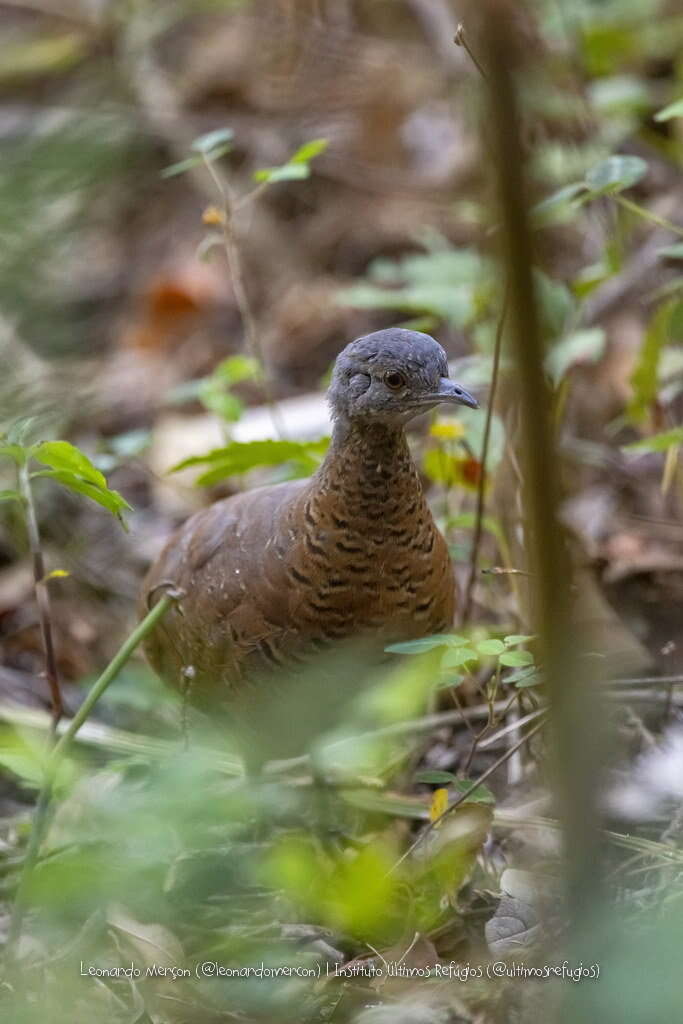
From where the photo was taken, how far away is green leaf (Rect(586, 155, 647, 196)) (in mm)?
3264

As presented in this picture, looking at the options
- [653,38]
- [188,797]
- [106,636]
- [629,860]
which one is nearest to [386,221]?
[653,38]

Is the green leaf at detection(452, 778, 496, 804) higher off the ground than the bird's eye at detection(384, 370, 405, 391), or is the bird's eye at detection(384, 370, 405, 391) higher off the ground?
the bird's eye at detection(384, 370, 405, 391)

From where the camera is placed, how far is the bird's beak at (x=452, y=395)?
10.3 feet

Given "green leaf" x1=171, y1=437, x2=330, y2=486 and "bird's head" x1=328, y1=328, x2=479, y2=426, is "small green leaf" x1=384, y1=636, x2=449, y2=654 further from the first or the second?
"green leaf" x1=171, y1=437, x2=330, y2=486

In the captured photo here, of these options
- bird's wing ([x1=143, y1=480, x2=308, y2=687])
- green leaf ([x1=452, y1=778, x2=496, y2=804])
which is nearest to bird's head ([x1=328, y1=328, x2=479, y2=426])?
bird's wing ([x1=143, y1=480, x2=308, y2=687])

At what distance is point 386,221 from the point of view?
7.40 metres

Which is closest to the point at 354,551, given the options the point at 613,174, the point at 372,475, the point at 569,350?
the point at 372,475

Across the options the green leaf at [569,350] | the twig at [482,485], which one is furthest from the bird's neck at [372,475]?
the green leaf at [569,350]

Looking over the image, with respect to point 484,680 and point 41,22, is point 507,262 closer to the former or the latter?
point 484,680

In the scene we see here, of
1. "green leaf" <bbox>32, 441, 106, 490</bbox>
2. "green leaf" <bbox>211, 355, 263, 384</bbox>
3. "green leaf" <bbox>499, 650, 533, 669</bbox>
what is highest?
"green leaf" <bbox>32, 441, 106, 490</bbox>

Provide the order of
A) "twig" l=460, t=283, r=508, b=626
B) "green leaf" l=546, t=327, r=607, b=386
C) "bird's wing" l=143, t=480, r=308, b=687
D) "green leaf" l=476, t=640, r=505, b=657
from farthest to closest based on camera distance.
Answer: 1. "green leaf" l=546, t=327, r=607, b=386
2. "twig" l=460, t=283, r=508, b=626
3. "bird's wing" l=143, t=480, r=308, b=687
4. "green leaf" l=476, t=640, r=505, b=657

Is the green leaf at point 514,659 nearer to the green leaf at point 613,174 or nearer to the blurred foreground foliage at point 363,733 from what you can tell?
the blurred foreground foliage at point 363,733

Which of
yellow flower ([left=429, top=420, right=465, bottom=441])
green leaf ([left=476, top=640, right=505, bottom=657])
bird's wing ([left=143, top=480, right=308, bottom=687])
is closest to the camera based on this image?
green leaf ([left=476, top=640, right=505, bottom=657])

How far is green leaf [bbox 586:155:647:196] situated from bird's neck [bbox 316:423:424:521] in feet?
2.61
